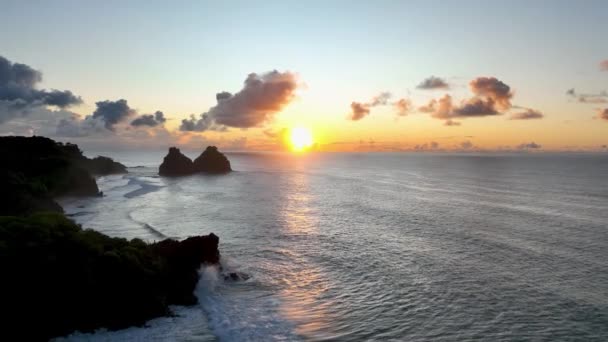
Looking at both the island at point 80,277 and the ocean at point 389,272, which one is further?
the ocean at point 389,272

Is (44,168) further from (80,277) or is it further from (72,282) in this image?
(72,282)

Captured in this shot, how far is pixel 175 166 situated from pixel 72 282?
163m

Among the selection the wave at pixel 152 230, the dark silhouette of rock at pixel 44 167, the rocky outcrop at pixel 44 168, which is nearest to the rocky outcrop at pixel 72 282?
the wave at pixel 152 230

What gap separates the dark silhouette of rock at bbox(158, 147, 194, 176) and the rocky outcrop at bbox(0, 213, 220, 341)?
155 m

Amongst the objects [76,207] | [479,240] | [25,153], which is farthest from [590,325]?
[25,153]

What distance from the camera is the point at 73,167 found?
336 ft

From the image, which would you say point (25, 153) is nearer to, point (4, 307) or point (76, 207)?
point (76, 207)

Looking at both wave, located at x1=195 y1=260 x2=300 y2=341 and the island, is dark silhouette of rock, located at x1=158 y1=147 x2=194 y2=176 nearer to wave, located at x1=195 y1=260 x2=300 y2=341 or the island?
the island

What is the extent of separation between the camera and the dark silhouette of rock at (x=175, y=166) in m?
181

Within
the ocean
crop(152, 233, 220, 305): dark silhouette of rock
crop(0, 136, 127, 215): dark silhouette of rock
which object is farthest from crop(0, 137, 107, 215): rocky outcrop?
crop(152, 233, 220, 305): dark silhouette of rock

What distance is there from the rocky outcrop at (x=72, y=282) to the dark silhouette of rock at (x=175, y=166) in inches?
6118

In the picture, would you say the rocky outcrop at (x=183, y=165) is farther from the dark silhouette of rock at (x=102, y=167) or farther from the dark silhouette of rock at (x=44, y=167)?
the dark silhouette of rock at (x=44, y=167)

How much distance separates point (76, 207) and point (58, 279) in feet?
201

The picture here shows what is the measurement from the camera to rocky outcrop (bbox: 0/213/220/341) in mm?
23719
